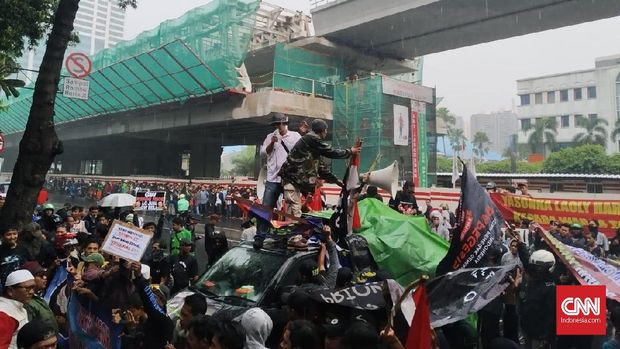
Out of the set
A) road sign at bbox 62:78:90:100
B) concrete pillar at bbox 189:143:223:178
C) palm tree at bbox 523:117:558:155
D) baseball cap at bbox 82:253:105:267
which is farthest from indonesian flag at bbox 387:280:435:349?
palm tree at bbox 523:117:558:155

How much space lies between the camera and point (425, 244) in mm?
5445

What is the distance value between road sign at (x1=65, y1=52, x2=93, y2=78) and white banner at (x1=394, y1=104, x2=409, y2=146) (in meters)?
13.7

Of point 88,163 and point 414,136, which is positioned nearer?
point 414,136

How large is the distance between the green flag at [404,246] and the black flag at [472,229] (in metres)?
0.89

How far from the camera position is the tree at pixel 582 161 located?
43.9 metres

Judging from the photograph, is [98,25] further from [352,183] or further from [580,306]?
[580,306]

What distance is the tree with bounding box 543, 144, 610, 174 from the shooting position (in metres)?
43.9

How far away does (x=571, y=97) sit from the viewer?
268 ft

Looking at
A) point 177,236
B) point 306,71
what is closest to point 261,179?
point 177,236

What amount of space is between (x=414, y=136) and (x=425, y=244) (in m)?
18.2

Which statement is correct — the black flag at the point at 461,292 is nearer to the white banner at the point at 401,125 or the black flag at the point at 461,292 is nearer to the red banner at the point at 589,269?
the red banner at the point at 589,269

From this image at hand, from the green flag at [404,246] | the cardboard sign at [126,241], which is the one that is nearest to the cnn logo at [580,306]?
the green flag at [404,246]

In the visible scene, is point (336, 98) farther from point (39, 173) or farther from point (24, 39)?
point (39, 173)

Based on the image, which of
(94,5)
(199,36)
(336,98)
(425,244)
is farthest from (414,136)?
(94,5)
